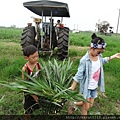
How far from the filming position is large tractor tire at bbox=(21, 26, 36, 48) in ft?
18.5

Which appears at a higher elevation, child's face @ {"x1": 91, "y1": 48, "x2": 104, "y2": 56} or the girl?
child's face @ {"x1": 91, "y1": 48, "x2": 104, "y2": 56}

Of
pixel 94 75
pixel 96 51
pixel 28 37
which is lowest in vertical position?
pixel 94 75

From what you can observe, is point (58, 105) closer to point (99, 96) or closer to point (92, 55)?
point (92, 55)

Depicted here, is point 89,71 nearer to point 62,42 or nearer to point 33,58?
point 33,58

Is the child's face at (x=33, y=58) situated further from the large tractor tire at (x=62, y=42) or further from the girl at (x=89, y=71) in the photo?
the large tractor tire at (x=62, y=42)

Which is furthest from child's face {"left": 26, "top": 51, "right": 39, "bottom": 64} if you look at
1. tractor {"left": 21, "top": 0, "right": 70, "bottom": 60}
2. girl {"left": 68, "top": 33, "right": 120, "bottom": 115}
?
tractor {"left": 21, "top": 0, "right": 70, "bottom": 60}

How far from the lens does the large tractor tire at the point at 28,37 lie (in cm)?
563

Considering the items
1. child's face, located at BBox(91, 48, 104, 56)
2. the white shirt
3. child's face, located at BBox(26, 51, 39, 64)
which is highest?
child's face, located at BBox(91, 48, 104, 56)

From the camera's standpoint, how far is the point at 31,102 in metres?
2.36

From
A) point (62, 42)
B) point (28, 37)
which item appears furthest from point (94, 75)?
point (28, 37)

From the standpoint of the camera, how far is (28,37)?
568 cm

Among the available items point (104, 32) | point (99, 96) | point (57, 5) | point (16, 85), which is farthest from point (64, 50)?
point (104, 32)

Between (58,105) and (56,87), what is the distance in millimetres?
318

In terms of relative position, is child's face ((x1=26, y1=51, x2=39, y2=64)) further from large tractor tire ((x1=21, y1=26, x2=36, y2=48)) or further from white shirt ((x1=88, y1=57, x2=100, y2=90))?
large tractor tire ((x1=21, y1=26, x2=36, y2=48))
